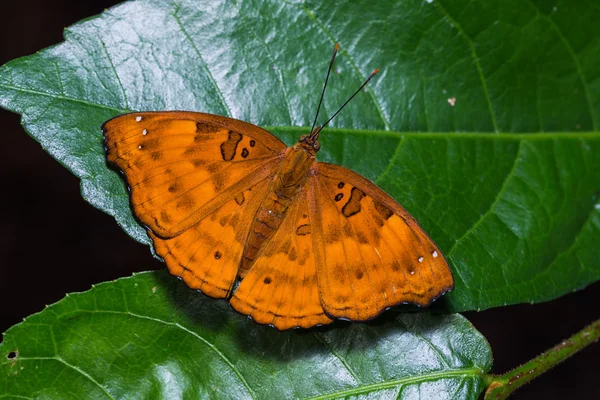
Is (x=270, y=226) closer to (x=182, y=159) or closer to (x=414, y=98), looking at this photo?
(x=182, y=159)

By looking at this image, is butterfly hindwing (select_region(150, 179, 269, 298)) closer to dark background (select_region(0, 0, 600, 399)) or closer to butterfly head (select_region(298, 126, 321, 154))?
butterfly head (select_region(298, 126, 321, 154))

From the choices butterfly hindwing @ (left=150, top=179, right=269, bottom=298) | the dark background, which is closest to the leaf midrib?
butterfly hindwing @ (left=150, top=179, right=269, bottom=298)

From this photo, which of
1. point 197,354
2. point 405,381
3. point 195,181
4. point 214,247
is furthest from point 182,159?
point 405,381

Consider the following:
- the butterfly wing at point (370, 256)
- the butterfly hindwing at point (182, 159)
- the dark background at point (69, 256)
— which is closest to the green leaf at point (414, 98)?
the butterfly hindwing at point (182, 159)

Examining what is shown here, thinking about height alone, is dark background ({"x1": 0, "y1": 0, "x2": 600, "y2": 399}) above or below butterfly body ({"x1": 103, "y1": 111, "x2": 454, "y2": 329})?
below

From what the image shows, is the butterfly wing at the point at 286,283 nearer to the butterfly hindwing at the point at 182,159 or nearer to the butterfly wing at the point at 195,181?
the butterfly wing at the point at 195,181

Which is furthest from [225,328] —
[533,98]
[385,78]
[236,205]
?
[533,98]
